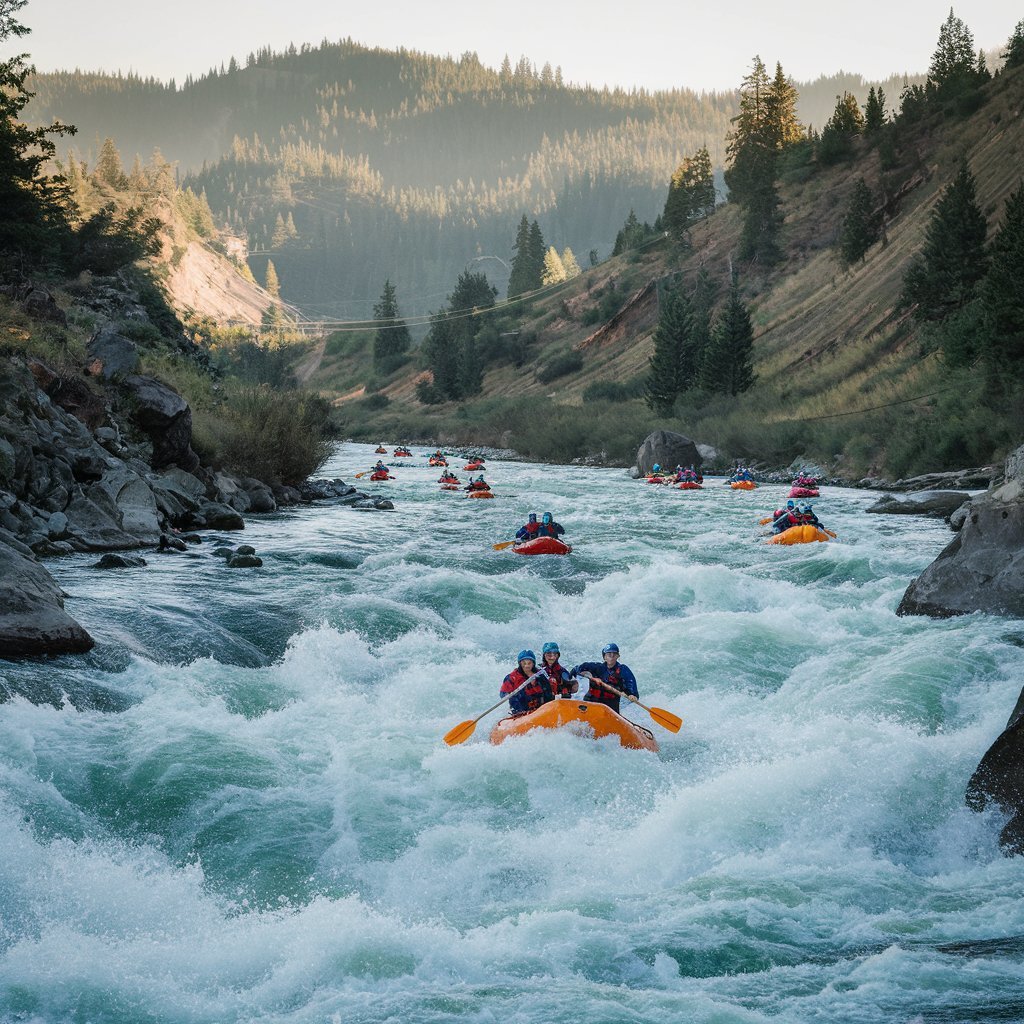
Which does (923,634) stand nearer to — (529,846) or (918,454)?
(529,846)

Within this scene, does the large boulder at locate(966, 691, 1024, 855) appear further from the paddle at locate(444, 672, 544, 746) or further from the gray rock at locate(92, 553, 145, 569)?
the gray rock at locate(92, 553, 145, 569)

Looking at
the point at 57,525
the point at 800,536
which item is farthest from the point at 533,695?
the point at 800,536

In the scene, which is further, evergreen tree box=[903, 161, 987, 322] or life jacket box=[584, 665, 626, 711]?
evergreen tree box=[903, 161, 987, 322]

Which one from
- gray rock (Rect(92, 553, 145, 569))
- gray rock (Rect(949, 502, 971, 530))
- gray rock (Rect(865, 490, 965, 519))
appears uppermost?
gray rock (Rect(92, 553, 145, 569))

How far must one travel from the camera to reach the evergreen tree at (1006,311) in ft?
95.0

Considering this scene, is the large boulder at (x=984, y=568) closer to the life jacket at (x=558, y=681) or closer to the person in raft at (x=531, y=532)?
the life jacket at (x=558, y=681)

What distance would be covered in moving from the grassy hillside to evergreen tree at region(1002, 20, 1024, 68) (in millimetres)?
717

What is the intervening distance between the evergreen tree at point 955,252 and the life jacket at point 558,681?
1384 inches

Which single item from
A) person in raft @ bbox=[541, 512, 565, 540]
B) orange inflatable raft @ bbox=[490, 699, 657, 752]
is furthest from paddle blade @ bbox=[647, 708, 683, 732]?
person in raft @ bbox=[541, 512, 565, 540]

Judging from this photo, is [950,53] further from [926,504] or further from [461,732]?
[461,732]

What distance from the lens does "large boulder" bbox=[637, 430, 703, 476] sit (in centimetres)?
4262

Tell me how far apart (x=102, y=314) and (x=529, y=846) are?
3224 cm

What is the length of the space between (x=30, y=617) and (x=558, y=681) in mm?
5834

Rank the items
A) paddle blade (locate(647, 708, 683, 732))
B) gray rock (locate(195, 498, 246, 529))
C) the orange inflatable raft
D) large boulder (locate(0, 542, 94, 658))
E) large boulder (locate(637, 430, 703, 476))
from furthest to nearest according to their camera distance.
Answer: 1. large boulder (locate(637, 430, 703, 476))
2. gray rock (locate(195, 498, 246, 529))
3. large boulder (locate(0, 542, 94, 658))
4. paddle blade (locate(647, 708, 683, 732))
5. the orange inflatable raft
